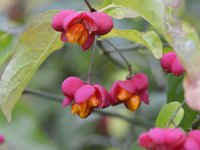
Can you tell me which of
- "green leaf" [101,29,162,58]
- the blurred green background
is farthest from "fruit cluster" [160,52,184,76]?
A: the blurred green background

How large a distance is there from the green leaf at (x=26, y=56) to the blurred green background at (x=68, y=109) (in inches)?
32.5

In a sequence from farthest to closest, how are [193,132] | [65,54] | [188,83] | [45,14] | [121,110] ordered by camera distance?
[121,110]
[65,54]
[45,14]
[193,132]
[188,83]

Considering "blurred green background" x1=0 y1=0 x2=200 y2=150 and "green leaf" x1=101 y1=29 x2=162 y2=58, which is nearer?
"green leaf" x1=101 y1=29 x2=162 y2=58

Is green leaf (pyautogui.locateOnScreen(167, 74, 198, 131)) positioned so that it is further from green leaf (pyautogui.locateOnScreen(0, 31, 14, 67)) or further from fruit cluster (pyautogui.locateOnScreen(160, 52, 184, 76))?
green leaf (pyautogui.locateOnScreen(0, 31, 14, 67))

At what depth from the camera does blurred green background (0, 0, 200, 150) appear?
2.84 m

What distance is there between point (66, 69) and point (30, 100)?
378 mm

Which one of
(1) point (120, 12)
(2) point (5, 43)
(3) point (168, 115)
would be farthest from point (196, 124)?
(2) point (5, 43)

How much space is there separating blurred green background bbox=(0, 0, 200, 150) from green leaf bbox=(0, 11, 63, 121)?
2.70ft

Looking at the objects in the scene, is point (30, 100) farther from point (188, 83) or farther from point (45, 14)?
point (188, 83)

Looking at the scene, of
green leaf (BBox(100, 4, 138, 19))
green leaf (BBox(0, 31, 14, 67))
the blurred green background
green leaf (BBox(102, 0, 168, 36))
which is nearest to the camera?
green leaf (BBox(102, 0, 168, 36))

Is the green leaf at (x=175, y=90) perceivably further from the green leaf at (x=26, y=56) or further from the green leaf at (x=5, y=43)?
the green leaf at (x=5, y=43)

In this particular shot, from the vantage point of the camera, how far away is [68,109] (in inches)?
130

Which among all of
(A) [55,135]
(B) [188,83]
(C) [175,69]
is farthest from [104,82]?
(B) [188,83]

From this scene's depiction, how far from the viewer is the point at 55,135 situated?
341cm
